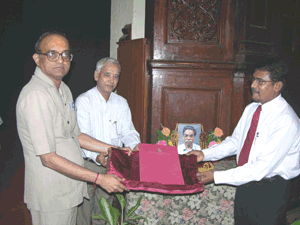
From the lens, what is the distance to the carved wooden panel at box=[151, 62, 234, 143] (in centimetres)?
267

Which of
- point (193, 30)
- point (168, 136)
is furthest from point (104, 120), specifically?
point (193, 30)

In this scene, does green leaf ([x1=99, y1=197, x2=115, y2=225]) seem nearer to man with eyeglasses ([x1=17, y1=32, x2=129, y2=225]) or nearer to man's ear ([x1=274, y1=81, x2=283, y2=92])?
man with eyeglasses ([x1=17, y1=32, x2=129, y2=225])

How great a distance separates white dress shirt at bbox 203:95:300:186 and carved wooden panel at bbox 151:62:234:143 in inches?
33.0

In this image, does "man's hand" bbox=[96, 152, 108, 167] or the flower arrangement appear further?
the flower arrangement

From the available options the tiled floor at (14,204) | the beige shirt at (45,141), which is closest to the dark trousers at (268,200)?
the beige shirt at (45,141)

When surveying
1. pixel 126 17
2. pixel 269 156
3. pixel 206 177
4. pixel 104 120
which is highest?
pixel 126 17

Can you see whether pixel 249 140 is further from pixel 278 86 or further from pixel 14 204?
pixel 14 204

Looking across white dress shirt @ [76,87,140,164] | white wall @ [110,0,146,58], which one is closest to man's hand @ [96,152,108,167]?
white dress shirt @ [76,87,140,164]

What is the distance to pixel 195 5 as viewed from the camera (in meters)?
2.56

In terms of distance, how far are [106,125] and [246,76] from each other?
1.80 metres

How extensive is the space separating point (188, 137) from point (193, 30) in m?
1.26

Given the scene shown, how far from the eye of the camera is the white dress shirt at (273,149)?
168 cm

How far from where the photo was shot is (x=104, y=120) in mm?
2570

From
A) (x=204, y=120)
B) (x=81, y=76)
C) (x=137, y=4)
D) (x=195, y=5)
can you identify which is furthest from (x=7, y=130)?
(x=195, y=5)
